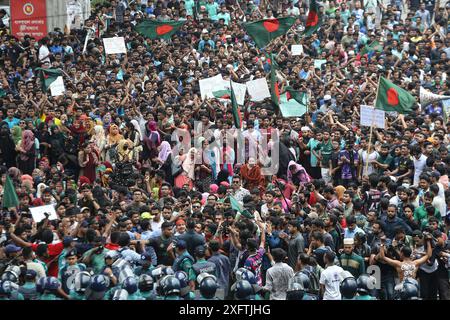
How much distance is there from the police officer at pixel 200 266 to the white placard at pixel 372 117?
6542mm

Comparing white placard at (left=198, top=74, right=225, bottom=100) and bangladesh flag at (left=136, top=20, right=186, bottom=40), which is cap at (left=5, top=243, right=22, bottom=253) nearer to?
white placard at (left=198, top=74, right=225, bottom=100)

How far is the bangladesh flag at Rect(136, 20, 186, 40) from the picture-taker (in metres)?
24.0

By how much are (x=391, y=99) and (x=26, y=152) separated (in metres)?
5.97

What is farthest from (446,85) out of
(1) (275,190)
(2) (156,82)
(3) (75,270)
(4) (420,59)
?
(3) (75,270)

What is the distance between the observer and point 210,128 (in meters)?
20.4

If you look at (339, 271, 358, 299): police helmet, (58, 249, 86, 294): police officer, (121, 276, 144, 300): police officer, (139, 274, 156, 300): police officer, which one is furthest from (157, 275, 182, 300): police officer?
(339, 271, 358, 299): police helmet

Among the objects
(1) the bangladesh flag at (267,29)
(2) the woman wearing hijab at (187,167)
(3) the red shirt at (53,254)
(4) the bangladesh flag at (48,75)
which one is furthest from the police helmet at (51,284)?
(1) the bangladesh flag at (267,29)

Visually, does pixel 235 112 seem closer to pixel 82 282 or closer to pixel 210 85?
pixel 210 85

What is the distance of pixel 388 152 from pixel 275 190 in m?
3.02

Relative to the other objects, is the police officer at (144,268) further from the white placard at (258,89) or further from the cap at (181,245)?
the white placard at (258,89)

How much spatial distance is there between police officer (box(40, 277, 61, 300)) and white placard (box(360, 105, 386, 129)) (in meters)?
8.35

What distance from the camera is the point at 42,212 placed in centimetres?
1560

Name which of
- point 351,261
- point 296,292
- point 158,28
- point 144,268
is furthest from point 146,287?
point 158,28
